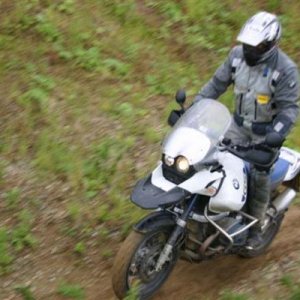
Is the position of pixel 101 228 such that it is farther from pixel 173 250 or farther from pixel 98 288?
pixel 173 250

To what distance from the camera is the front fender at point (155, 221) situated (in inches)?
213

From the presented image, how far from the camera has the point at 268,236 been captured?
6.73 meters

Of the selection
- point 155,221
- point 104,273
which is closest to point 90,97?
point 104,273

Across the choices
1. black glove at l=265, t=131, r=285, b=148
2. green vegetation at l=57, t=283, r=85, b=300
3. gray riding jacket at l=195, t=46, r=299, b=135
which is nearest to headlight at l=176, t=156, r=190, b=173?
black glove at l=265, t=131, r=285, b=148

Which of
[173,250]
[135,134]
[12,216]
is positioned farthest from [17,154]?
[173,250]

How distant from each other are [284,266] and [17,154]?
296 centimetres

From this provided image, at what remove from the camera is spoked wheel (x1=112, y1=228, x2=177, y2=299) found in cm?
539

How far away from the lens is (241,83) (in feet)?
19.1

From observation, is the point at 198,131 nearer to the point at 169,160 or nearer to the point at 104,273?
the point at 169,160

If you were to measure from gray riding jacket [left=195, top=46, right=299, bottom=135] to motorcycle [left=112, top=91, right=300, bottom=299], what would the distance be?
1.09ft

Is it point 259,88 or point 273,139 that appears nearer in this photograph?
point 273,139

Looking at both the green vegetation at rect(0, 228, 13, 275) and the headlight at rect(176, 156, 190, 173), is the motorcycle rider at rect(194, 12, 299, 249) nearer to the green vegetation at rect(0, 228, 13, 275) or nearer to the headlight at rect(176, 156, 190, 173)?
the headlight at rect(176, 156, 190, 173)

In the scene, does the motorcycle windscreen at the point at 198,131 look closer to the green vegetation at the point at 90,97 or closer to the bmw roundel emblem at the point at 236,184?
the bmw roundel emblem at the point at 236,184

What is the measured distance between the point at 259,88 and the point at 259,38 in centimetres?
50
